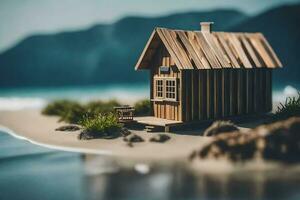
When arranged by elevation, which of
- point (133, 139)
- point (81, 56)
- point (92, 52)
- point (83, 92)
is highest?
point (92, 52)

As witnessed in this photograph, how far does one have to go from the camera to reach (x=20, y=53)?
221 ft

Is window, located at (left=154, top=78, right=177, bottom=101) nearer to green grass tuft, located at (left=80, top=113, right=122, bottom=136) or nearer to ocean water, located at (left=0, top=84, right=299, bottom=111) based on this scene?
green grass tuft, located at (left=80, top=113, right=122, bottom=136)

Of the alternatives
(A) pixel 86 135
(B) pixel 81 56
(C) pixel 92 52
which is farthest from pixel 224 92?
(B) pixel 81 56

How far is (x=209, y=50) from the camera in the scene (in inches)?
805

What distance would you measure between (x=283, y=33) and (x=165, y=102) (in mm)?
36706

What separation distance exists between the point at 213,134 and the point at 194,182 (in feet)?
18.3

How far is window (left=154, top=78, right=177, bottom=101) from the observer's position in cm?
1981

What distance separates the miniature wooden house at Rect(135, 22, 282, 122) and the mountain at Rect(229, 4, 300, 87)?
25517mm

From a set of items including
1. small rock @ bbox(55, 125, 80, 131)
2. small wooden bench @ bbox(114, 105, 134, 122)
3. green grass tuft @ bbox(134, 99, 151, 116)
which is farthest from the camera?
green grass tuft @ bbox(134, 99, 151, 116)

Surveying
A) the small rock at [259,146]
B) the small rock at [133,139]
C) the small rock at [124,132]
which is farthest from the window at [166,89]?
the small rock at [259,146]

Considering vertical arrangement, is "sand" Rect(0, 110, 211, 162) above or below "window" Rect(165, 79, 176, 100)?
below

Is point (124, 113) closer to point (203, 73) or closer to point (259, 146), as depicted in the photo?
point (203, 73)

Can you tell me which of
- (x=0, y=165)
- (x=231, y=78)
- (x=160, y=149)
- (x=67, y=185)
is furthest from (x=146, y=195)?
(x=231, y=78)

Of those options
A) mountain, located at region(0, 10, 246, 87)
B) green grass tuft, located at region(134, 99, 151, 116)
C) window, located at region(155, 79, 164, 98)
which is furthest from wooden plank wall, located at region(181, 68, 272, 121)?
mountain, located at region(0, 10, 246, 87)
